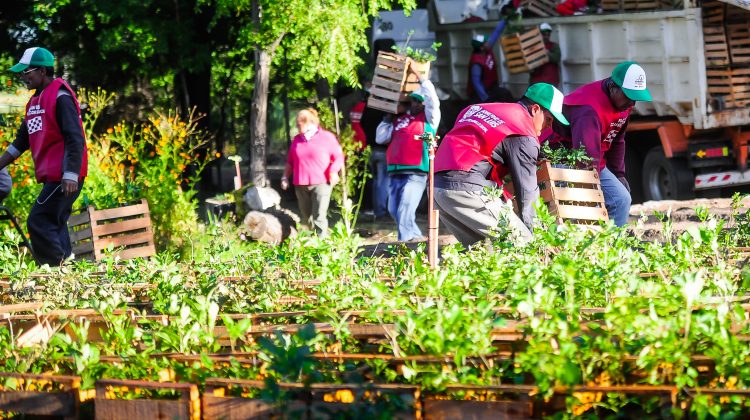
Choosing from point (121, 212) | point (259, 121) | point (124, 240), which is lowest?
point (124, 240)

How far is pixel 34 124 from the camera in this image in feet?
25.1

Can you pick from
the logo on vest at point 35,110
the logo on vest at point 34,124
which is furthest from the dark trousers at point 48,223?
the logo on vest at point 35,110

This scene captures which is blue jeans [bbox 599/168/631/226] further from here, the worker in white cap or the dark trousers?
the worker in white cap

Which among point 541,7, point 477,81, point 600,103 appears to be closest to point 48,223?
point 600,103

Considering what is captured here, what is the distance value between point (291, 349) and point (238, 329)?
0.40 m

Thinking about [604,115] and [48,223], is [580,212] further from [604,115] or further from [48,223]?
[48,223]

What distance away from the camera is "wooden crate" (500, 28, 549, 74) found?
47.1 ft

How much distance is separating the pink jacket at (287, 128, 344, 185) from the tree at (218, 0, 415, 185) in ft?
5.81

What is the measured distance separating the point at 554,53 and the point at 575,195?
749cm

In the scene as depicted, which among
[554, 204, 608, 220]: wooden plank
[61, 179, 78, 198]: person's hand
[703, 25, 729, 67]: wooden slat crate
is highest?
[703, 25, 729, 67]: wooden slat crate

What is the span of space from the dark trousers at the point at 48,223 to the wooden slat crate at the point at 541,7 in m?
8.63

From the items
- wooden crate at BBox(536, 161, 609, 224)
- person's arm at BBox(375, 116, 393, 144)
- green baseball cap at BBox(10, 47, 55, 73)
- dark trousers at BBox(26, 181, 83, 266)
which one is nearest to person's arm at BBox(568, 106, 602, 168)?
wooden crate at BBox(536, 161, 609, 224)

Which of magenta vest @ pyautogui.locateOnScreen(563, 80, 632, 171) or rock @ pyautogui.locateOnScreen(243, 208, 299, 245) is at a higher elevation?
magenta vest @ pyautogui.locateOnScreen(563, 80, 632, 171)

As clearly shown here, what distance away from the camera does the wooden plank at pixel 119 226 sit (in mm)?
8969
